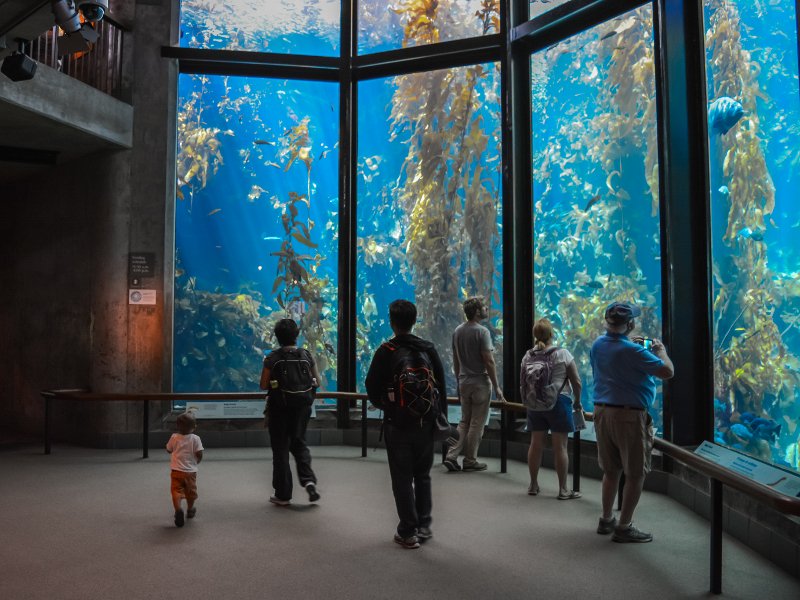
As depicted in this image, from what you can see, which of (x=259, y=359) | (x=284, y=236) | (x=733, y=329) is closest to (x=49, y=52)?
(x=284, y=236)

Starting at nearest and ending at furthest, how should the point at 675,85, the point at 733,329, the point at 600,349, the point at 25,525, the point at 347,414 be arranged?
the point at 600,349 → the point at 25,525 → the point at 733,329 → the point at 675,85 → the point at 347,414

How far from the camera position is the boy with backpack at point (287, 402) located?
5375mm

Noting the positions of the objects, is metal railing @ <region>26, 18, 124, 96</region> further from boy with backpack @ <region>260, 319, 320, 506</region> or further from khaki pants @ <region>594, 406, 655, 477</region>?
khaki pants @ <region>594, 406, 655, 477</region>

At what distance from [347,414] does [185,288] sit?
2462mm

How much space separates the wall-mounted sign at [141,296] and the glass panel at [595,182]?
4410 millimetres

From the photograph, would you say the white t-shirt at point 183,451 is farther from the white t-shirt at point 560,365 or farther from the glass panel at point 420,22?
the glass panel at point 420,22

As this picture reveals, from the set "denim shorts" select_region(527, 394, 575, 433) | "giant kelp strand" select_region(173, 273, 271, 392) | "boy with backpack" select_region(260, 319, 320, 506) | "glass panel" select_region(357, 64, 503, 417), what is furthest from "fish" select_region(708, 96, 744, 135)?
"giant kelp strand" select_region(173, 273, 271, 392)

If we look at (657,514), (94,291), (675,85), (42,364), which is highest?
(675,85)

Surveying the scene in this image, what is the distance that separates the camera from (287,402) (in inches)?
212

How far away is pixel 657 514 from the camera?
5242 mm

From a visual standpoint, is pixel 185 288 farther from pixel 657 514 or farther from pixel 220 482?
pixel 657 514

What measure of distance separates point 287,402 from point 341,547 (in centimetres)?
133

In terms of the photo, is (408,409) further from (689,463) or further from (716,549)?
(716,549)

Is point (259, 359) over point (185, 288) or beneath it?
beneath
